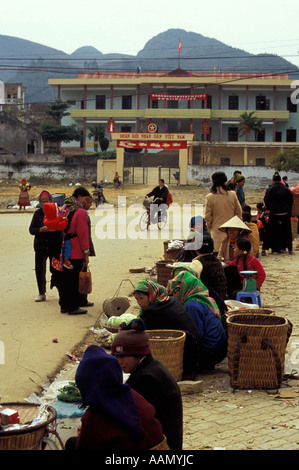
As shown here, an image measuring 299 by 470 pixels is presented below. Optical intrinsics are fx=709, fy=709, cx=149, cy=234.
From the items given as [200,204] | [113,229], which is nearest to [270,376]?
[113,229]

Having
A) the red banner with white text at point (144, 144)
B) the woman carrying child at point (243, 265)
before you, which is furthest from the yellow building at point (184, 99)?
the woman carrying child at point (243, 265)

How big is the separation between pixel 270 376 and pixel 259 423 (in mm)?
847

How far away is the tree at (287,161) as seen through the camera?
38.6 m

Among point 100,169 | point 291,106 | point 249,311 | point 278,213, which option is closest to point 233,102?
point 291,106

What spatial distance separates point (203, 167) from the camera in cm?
4250

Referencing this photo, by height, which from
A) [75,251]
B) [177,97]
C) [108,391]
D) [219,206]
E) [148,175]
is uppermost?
[177,97]

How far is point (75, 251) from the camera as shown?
9289 millimetres

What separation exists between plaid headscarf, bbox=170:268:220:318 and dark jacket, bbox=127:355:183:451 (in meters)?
2.53

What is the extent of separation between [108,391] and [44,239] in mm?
6581

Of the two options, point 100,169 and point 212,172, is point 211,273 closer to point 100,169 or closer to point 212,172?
point 212,172

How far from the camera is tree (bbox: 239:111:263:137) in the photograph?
54469 millimetres

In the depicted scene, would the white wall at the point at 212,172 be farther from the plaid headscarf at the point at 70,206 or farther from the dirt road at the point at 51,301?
the plaid headscarf at the point at 70,206

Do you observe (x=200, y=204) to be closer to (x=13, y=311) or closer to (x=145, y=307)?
(x=13, y=311)

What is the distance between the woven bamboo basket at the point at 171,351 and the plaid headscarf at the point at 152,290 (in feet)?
1.18
